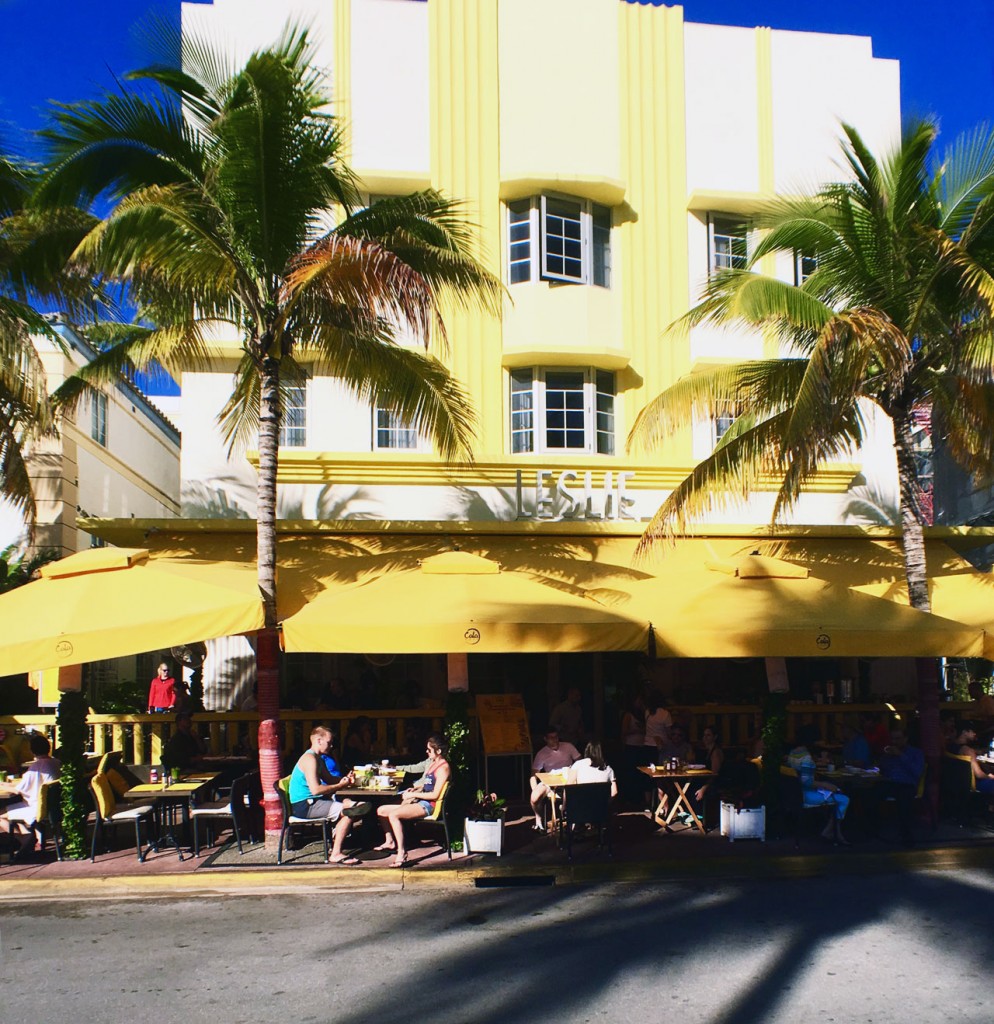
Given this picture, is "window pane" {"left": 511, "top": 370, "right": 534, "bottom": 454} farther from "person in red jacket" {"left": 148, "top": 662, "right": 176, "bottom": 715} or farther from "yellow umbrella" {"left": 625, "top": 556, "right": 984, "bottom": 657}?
"person in red jacket" {"left": 148, "top": 662, "right": 176, "bottom": 715}

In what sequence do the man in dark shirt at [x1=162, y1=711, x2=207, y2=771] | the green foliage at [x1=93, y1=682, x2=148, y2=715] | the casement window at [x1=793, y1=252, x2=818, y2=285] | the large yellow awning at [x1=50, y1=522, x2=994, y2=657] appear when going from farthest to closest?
the casement window at [x1=793, y1=252, x2=818, y2=285], the green foliage at [x1=93, y1=682, x2=148, y2=715], the man in dark shirt at [x1=162, y1=711, x2=207, y2=771], the large yellow awning at [x1=50, y1=522, x2=994, y2=657]

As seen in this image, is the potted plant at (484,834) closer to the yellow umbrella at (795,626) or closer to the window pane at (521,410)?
the yellow umbrella at (795,626)

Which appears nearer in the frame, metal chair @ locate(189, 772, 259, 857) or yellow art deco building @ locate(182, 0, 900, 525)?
metal chair @ locate(189, 772, 259, 857)

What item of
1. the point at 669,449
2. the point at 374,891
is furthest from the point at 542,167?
the point at 374,891

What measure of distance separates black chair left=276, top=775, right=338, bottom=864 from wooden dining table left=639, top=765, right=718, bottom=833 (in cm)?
364

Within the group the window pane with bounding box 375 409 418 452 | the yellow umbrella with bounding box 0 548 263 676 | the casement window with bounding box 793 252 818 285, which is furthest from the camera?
the casement window with bounding box 793 252 818 285

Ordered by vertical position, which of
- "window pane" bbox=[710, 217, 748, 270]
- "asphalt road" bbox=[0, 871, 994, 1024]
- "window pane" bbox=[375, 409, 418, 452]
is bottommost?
"asphalt road" bbox=[0, 871, 994, 1024]

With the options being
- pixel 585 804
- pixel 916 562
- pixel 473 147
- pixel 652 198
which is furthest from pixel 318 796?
pixel 652 198

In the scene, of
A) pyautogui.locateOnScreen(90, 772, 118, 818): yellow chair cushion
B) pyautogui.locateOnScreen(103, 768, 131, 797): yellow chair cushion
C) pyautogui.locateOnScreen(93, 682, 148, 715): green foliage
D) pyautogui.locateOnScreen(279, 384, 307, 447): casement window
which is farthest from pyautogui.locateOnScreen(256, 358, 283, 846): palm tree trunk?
pyautogui.locateOnScreen(279, 384, 307, 447): casement window

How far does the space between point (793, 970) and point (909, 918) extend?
6.49 ft

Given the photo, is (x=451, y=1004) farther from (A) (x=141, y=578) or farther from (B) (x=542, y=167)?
(B) (x=542, y=167)

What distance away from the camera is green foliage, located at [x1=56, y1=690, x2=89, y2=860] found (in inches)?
450

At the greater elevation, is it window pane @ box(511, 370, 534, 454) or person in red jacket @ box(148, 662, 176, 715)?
window pane @ box(511, 370, 534, 454)

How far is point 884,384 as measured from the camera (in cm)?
1366
